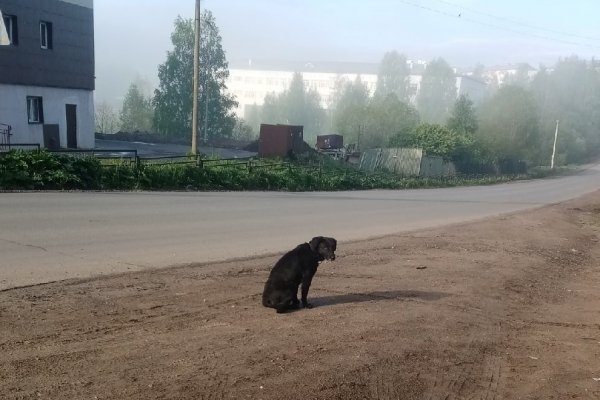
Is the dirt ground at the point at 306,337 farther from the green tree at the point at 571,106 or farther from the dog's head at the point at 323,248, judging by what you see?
the green tree at the point at 571,106

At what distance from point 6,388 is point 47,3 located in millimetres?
31632

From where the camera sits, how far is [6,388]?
4.67 m

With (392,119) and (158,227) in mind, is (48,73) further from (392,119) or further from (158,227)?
(392,119)

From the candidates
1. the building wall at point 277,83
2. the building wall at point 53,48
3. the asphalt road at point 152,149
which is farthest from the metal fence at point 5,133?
the building wall at point 277,83

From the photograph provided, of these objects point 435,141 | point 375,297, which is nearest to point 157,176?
point 375,297

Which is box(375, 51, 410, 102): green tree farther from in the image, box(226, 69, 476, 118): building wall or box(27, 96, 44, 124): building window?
box(27, 96, 44, 124): building window

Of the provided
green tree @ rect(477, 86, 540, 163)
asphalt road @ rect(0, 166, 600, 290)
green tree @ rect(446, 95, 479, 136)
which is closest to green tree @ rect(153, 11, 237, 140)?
green tree @ rect(446, 95, 479, 136)

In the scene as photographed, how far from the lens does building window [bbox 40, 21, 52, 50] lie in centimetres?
3206

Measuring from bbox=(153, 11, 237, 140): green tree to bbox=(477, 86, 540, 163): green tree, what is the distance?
31457mm

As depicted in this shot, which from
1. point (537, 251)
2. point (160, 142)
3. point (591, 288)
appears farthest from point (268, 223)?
point (160, 142)

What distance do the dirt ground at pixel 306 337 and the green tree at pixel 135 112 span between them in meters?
73.6

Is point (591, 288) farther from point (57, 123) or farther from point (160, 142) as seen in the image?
point (160, 142)

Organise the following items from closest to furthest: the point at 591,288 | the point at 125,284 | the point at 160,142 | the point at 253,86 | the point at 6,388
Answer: the point at 6,388
the point at 125,284
the point at 591,288
the point at 160,142
the point at 253,86

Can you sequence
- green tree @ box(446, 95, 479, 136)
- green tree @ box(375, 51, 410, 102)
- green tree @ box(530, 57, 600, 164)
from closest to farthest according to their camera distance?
1. green tree @ box(446, 95, 479, 136)
2. green tree @ box(530, 57, 600, 164)
3. green tree @ box(375, 51, 410, 102)
